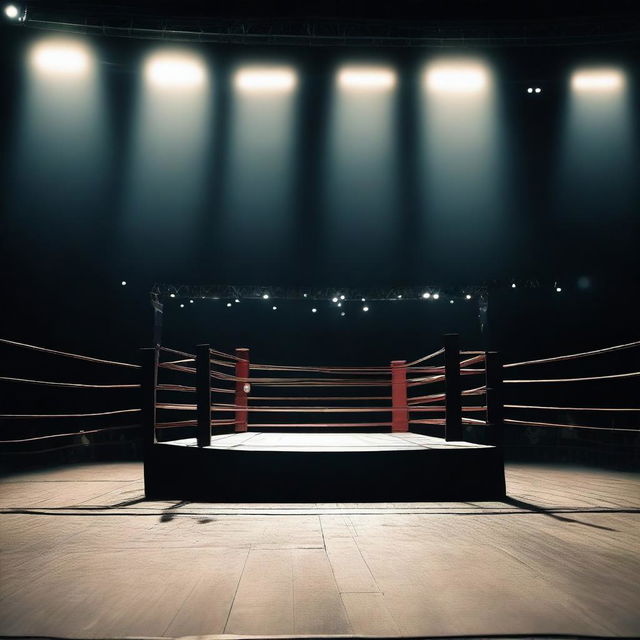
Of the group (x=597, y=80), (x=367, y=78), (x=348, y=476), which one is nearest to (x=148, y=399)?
(x=348, y=476)

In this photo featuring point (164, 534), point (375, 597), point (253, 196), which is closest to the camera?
point (375, 597)

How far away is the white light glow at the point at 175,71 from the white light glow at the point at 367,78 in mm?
2223

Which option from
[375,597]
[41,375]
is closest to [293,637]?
Result: [375,597]

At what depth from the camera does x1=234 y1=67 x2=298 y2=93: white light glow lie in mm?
7512

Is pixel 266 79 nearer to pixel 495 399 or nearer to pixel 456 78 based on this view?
pixel 456 78

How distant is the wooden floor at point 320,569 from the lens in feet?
3.89

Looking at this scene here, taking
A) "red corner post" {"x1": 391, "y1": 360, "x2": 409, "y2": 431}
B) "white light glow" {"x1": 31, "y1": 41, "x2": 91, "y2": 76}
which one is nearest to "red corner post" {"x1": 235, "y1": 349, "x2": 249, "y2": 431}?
"red corner post" {"x1": 391, "y1": 360, "x2": 409, "y2": 431}

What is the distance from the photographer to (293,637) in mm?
1100

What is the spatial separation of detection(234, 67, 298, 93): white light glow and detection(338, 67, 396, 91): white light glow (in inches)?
30.9

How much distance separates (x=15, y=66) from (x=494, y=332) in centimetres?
1064

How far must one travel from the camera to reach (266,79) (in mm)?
7582

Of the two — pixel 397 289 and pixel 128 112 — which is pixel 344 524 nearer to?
pixel 128 112

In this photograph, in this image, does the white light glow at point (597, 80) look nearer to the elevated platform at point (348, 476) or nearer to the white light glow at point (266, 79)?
the white light glow at point (266, 79)

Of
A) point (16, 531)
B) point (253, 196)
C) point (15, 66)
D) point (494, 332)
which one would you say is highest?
point (15, 66)
